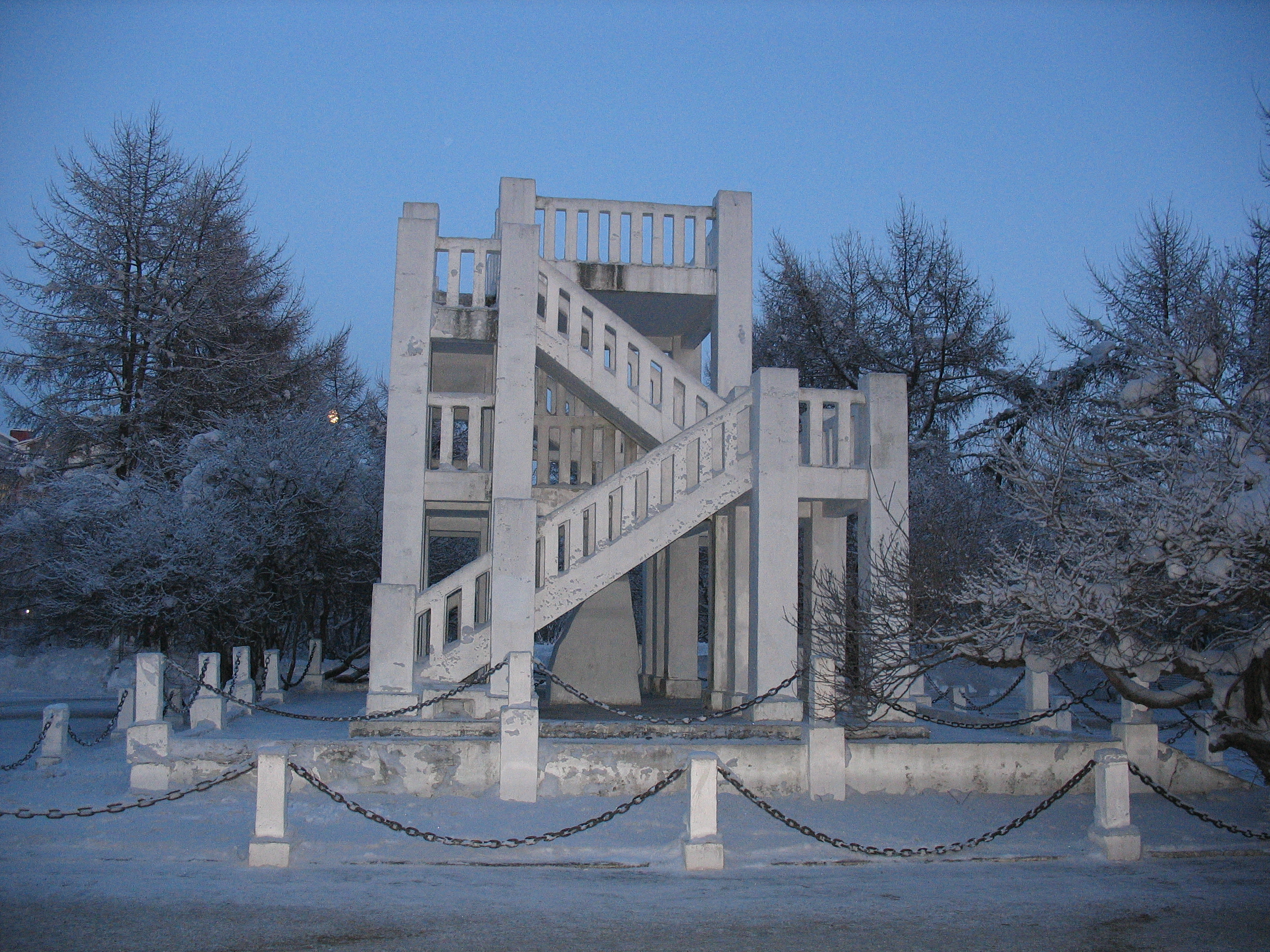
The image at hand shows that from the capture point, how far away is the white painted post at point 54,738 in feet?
37.9

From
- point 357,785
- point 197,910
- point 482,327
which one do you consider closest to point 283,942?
point 197,910

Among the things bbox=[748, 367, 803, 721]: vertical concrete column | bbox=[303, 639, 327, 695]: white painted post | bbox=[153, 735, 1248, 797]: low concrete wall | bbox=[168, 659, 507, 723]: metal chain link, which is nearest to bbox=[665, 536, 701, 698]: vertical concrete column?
bbox=[748, 367, 803, 721]: vertical concrete column

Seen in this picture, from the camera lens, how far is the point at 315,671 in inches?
819

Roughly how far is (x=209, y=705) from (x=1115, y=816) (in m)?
10.4

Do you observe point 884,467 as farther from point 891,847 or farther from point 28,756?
point 28,756

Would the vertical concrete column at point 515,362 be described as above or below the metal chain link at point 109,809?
above

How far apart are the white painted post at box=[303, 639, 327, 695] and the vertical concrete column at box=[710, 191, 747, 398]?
10962 millimetres

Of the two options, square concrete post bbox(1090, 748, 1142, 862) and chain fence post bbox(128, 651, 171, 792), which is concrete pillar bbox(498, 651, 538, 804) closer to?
chain fence post bbox(128, 651, 171, 792)

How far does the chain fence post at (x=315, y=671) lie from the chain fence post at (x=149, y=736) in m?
10.1

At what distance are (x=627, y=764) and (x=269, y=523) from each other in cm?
1140

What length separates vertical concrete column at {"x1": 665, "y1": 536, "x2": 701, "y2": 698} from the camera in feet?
56.7

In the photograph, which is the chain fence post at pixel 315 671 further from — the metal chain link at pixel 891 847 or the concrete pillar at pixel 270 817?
the metal chain link at pixel 891 847

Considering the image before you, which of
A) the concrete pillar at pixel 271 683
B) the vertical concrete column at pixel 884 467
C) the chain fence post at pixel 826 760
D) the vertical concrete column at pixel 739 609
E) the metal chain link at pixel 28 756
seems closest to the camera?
the chain fence post at pixel 826 760

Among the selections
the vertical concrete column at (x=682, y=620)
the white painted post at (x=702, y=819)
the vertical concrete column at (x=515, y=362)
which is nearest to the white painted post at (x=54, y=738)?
the vertical concrete column at (x=515, y=362)
